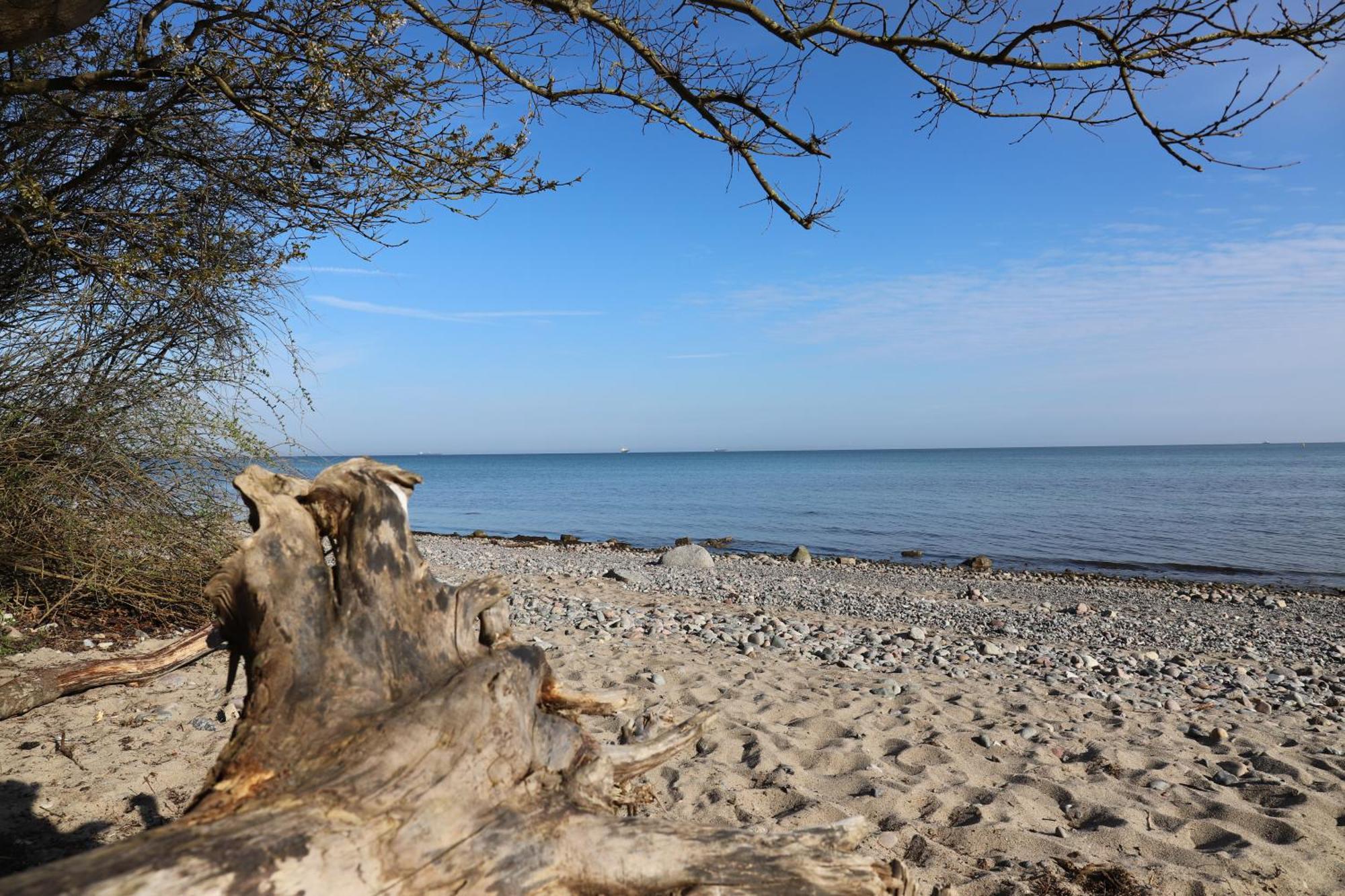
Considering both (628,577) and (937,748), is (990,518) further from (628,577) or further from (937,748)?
(937,748)

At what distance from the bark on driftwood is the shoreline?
61.0ft

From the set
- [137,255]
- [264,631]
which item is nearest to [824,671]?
[264,631]

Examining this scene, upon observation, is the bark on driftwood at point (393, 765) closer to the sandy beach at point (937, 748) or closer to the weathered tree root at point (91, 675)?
the sandy beach at point (937, 748)

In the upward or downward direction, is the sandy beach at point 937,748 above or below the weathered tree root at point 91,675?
below

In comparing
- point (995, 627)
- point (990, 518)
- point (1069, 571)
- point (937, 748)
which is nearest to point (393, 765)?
point (937, 748)

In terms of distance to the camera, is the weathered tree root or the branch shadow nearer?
the branch shadow

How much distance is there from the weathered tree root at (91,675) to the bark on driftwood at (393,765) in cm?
209

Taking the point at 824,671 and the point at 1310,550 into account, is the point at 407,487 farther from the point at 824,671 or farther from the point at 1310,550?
the point at 1310,550

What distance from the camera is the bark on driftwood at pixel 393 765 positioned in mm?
2150

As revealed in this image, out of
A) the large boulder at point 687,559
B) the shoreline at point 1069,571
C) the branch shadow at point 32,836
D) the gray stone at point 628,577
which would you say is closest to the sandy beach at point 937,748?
the branch shadow at point 32,836

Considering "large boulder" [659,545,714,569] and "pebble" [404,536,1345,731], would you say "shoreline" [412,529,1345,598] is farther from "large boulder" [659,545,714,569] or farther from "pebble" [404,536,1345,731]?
"large boulder" [659,545,714,569]

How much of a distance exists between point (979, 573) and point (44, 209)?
19.6 m

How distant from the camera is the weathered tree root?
4910mm

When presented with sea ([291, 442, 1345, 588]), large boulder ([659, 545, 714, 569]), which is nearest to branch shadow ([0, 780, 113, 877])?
sea ([291, 442, 1345, 588])
